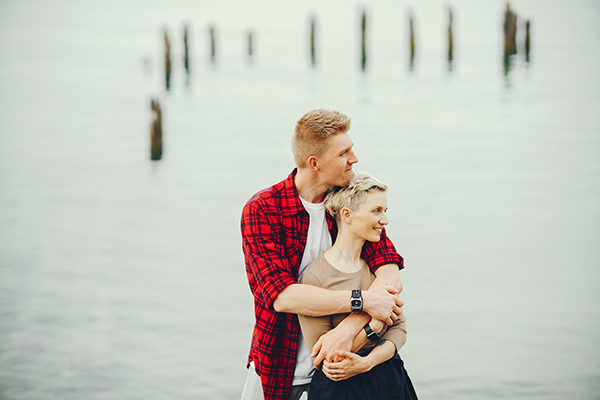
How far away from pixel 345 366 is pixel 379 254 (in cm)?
48

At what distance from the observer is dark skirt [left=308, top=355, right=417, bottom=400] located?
A: 299cm

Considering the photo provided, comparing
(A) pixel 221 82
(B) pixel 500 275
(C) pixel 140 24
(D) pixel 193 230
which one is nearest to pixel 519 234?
(B) pixel 500 275

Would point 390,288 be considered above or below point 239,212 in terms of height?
above

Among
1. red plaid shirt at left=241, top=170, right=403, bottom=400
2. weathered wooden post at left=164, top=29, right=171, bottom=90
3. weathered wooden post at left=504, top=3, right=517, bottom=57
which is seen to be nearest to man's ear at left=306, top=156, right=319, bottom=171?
red plaid shirt at left=241, top=170, right=403, bottom=400

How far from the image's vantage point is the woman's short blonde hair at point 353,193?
3006 mm

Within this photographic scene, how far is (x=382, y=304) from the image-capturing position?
9.56ft

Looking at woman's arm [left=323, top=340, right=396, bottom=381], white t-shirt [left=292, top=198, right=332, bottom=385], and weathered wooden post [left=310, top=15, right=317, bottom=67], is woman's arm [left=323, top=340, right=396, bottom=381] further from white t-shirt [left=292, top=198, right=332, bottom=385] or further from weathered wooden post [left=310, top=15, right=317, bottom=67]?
weathered wooden post [left=310, top=15, right=317, bottom=67]

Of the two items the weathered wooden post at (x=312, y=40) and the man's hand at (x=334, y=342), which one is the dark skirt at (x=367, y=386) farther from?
the weathered wooden post at (x=312, y=40)

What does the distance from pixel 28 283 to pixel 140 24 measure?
2302 inches

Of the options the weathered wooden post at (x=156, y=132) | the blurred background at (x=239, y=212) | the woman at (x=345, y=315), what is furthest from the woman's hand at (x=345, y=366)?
the weathered wooden post at (x=156, y=132)

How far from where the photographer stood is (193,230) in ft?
38.7

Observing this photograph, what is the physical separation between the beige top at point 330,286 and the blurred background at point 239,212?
2.88m

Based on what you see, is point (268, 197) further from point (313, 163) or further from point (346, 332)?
point (346, 332)

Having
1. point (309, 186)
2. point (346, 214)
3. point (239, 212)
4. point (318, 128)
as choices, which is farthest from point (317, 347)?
point (239, 212)
